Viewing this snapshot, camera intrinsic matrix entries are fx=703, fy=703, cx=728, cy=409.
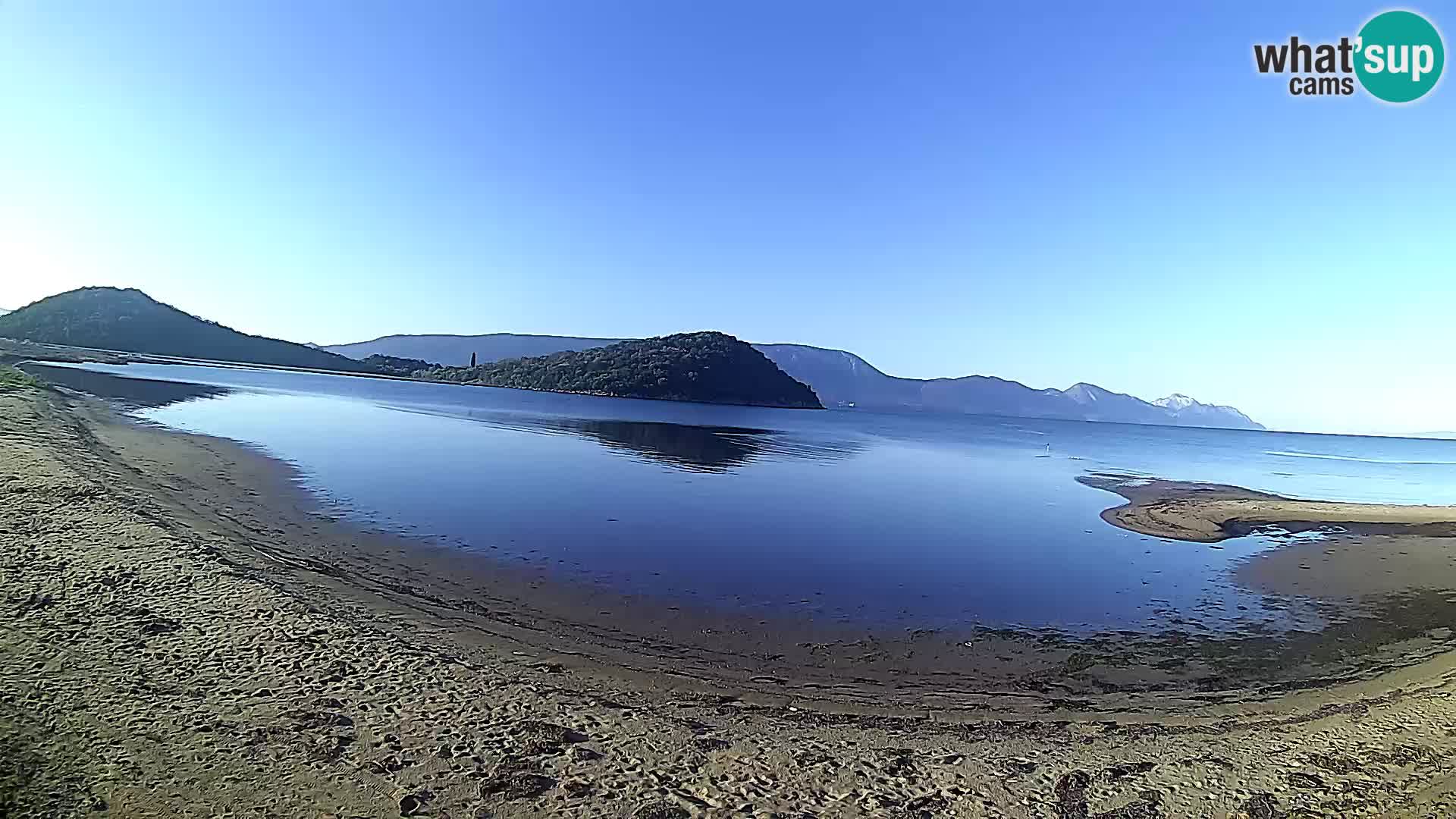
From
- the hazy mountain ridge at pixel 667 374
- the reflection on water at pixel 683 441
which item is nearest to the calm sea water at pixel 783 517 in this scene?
the reflection on water at pixel 683 441

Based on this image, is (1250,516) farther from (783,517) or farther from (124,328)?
(124,328)

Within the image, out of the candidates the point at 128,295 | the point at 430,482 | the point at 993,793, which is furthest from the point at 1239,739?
the point at 128,295

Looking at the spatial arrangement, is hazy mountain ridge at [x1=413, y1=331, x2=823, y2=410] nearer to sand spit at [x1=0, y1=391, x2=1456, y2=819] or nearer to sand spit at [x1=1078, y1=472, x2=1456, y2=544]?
sand spit at [x1=1078, y1=472, x2=1456, y2=544]

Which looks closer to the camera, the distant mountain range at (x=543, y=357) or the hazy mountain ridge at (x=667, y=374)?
the distant mountain range at (x=543, y=357)

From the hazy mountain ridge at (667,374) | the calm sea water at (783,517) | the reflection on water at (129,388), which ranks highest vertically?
the hazy mountain ridge at (667,374)

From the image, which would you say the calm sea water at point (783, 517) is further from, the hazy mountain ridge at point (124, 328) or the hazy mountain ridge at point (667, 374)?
the hazy mountain ridge at point (124, 328)

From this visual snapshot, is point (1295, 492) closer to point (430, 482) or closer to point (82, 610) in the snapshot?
point (430, 482)
